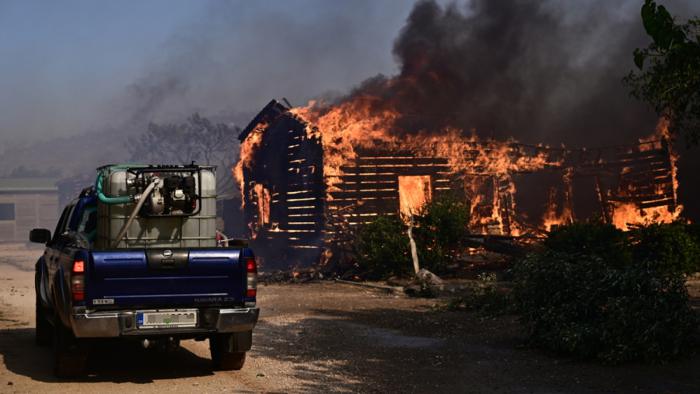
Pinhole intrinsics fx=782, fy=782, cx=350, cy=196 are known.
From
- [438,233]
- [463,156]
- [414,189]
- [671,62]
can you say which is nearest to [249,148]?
[414,189]

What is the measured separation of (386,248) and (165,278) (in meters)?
14.1

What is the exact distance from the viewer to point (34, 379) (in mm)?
9266

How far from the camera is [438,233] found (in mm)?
23422

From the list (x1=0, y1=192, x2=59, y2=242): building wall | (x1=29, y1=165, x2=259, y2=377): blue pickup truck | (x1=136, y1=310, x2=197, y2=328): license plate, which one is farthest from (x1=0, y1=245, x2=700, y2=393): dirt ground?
(x1=0, y1=192, x2=59, y2=242): building wall

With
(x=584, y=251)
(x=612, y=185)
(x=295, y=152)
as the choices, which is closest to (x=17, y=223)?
(x=295, y=152)

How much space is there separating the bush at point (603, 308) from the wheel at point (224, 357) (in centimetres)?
411

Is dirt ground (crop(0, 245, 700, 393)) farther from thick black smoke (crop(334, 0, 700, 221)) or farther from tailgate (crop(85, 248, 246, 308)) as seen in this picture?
thick black smoke (crop(334, 0, 700, 221))

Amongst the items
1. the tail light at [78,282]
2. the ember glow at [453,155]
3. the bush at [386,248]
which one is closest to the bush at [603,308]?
the tail light at [78,282]

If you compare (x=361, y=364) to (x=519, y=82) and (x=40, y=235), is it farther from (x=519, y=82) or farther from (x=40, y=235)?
(x=519, y=82)

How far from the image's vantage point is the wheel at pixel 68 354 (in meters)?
9.09

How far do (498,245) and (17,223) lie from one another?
195 ft

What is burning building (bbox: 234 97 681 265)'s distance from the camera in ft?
98.5

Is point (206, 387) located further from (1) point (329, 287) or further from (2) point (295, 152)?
(2) point (295, 152)

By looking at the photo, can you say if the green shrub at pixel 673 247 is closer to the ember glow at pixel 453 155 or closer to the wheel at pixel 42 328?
the ember glow at pixel 453 155
